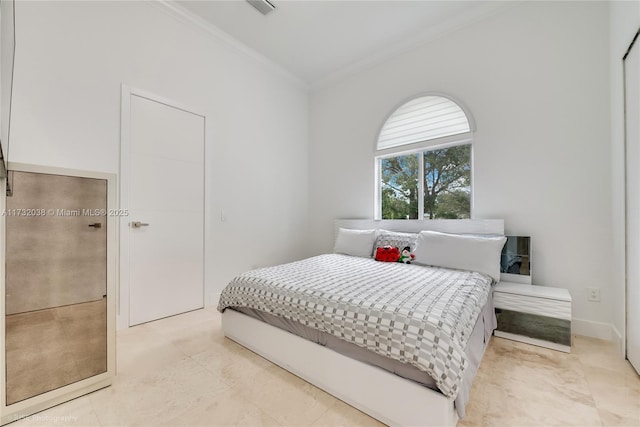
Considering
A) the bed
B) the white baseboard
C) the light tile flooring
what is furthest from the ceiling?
the light tile flooring

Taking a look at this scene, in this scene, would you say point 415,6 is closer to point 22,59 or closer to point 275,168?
point 275,168

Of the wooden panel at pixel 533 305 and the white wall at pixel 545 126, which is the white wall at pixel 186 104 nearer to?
the white wall at pixel 545 126

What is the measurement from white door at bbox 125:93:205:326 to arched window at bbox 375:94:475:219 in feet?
7.36

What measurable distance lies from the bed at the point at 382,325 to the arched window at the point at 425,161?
2.02 ft

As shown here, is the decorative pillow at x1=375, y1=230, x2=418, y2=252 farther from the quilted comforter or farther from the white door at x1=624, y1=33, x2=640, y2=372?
the white door at x1=624, y1=33, x2=640, y2=372

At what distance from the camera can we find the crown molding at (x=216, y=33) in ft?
8.64

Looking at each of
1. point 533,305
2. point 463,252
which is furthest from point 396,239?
point 533,305

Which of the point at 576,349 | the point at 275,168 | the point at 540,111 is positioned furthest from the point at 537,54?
the point at 275,168

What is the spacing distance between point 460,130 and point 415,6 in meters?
1.33

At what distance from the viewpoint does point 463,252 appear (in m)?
2.36

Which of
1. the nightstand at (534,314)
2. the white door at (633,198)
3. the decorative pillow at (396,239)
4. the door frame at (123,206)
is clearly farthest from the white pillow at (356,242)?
the door frame at (123,206)

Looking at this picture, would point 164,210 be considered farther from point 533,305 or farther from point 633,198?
point 633,198

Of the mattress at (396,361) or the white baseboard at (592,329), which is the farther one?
the white baseboard at (592,329)

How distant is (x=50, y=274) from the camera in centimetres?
141
